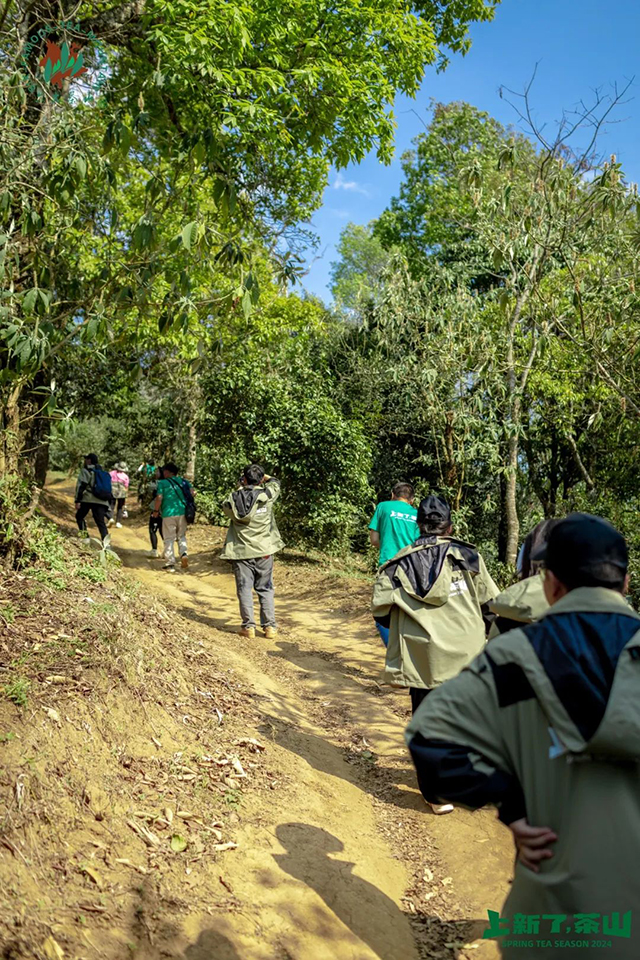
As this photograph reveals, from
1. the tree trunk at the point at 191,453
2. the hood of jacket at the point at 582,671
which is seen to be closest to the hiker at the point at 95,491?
the tree trunk at the point at 191,453

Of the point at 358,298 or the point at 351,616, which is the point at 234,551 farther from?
the point at 358,298

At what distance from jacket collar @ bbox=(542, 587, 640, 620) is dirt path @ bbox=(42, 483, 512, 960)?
2.29 meters

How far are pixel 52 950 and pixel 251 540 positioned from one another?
572 centimetres

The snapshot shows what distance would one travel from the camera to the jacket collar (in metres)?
1.99

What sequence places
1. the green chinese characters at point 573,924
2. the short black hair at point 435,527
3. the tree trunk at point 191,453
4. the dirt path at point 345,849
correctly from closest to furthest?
the green chinese characters at point 573,924, the dirt path at point 345,849, the short black hair at point 435,527, the tree trunk at point 191,453

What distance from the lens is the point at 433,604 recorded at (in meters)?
4.85

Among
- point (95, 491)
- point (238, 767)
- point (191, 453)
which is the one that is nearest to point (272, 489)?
point (238, 767)

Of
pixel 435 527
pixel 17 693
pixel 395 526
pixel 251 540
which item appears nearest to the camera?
pixel 17 693

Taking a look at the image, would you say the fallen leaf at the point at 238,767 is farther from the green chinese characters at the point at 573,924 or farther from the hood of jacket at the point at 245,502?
the hood of jacket at the point at 245,502

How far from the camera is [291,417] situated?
13008 mm

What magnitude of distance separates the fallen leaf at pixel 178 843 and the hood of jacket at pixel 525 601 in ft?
6.73

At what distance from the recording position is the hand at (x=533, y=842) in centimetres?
191

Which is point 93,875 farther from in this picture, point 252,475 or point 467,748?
point 252,475

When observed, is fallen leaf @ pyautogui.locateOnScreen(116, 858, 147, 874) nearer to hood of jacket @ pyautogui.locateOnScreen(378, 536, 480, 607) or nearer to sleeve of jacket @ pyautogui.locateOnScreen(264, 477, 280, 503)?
hood of jacket @ pyautogui.locateOnScreen(378, 536, 480, 607)
